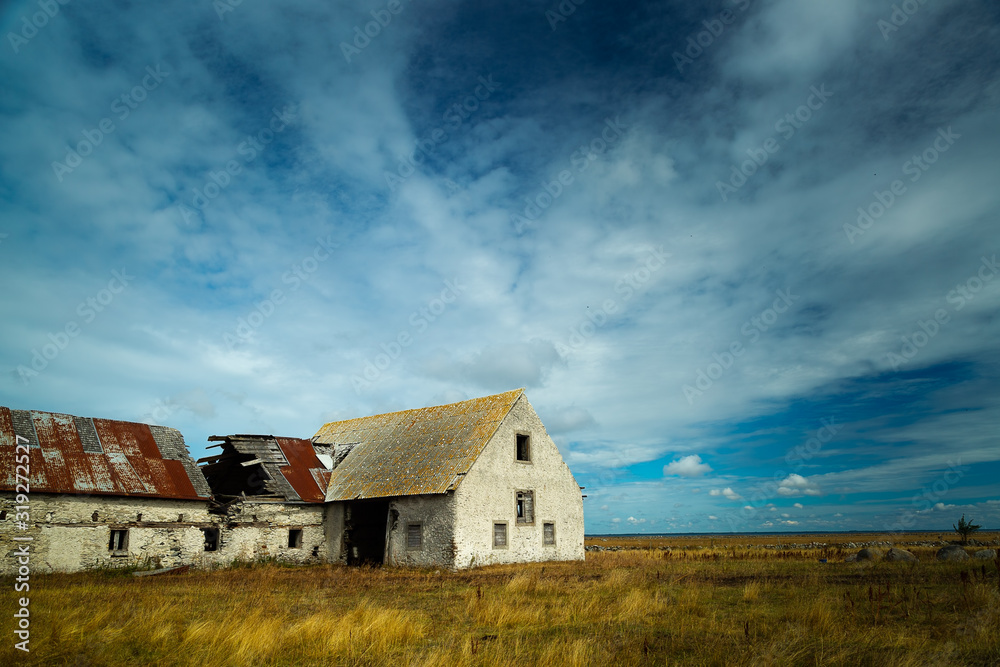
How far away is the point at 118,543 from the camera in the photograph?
68.4 ft

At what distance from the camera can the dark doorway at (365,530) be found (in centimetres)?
2552

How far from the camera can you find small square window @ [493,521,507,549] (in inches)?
922

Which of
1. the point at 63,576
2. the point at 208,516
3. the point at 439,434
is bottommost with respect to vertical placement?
the point at 63,576

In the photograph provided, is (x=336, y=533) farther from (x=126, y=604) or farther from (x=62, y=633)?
(x=62, y=633)

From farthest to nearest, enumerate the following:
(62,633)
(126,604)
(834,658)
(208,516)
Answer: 1. (208,516)
2. (126,604)
3. (62,633)
4. (834,658)

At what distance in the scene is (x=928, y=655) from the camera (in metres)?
7.24

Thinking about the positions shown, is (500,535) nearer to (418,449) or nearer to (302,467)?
(418,449)

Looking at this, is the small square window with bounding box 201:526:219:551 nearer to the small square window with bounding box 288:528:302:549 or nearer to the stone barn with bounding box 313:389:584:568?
the small square window with bounding box 288:528:302:549


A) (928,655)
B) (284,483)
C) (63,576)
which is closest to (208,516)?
(284,483)

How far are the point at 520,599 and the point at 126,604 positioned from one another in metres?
7.74

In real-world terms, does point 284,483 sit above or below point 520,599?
above

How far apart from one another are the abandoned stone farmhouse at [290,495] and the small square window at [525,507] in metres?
0.05

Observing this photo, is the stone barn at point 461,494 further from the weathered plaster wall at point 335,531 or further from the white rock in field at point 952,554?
the white rock in field at point 952,554

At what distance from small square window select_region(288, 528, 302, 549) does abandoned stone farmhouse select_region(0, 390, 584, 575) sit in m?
0.06
